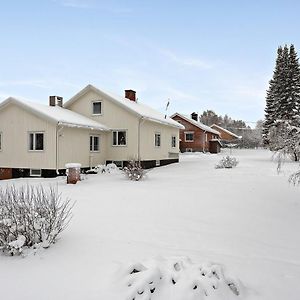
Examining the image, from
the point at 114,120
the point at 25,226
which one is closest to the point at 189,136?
the point at 114,120

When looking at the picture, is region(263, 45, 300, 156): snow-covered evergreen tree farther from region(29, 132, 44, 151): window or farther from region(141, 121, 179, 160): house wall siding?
region(29, 132, 44, 151): window

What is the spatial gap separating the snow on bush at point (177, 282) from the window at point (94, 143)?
1776cm

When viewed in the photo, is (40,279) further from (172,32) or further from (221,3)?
(172,32)

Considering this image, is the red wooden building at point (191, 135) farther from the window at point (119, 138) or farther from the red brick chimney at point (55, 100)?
the red brick chimney at point (55, 100)

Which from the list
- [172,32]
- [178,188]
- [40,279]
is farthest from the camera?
[172,32]

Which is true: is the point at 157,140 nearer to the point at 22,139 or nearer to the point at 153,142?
the point at 153,142

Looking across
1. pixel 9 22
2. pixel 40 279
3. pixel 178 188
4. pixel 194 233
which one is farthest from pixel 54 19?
pixel 40 279

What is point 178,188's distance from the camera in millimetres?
13445

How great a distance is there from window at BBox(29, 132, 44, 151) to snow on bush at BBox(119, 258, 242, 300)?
622 inches

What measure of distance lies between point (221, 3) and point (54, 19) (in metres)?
7.44

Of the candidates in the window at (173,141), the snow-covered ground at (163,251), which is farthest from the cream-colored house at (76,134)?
the snow-covered ground at (163,251)

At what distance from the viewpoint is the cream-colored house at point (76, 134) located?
62.7 ft

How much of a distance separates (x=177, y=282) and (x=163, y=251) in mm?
1247

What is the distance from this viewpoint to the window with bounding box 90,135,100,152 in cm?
2219
